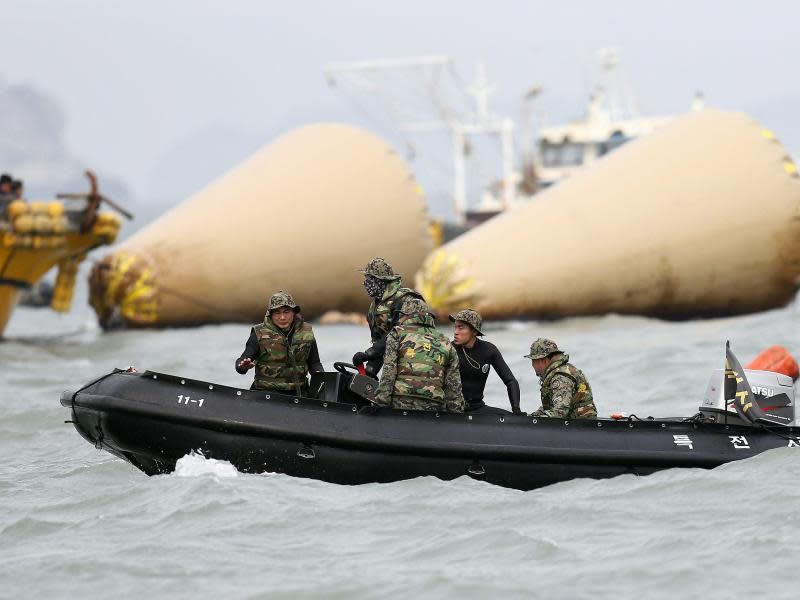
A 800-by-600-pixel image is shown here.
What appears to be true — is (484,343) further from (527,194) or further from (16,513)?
(527,194)

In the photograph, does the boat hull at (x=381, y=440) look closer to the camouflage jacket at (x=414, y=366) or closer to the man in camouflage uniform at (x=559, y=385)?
the camouflage jacket at (x=414, y=366)

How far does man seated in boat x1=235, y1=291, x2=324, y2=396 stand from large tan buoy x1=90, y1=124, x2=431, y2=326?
47.9 ft

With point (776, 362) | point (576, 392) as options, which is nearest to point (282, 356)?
point (576, 392)

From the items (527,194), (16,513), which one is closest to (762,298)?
(16,513)

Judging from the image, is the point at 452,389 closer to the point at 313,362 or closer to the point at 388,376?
the point at 388,376

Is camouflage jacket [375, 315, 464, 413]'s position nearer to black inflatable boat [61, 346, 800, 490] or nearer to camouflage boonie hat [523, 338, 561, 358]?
black inflatable boat [61, 346, 800, 490]

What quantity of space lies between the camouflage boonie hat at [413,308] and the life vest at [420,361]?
10 cm

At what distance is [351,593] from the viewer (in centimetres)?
799

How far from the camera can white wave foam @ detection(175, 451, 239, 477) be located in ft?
34.8

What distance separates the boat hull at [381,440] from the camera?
34.2 ft

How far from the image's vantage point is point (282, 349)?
10.9 metres

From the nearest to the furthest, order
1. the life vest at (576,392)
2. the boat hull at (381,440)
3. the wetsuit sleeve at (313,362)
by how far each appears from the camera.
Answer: the boat hull at (381,440) → the life vest at (576,392) → the wetsuit sleeve at (313,362)

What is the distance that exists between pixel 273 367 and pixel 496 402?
5.94 metres

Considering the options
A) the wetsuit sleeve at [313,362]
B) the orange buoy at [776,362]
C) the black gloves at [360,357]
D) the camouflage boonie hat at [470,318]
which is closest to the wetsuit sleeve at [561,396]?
the camouflage boonie hat at [470,318]
